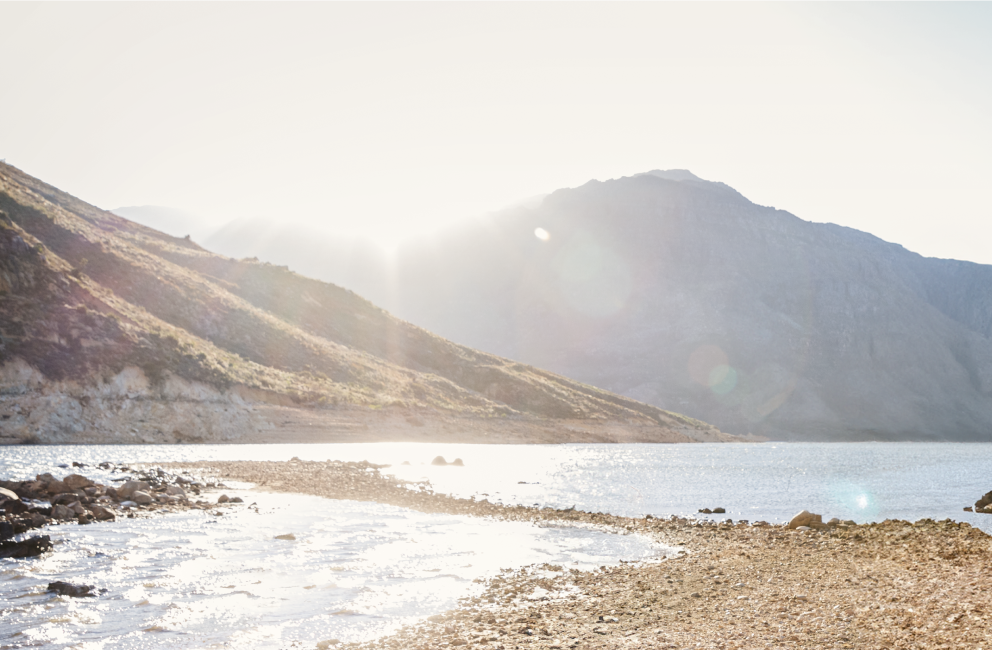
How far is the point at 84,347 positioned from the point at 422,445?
43419mm

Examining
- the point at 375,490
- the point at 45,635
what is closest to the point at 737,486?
the point at 375,490

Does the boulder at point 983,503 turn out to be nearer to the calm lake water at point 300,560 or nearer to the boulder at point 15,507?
the calm lake water at point 300,560

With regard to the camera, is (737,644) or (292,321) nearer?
(737,644)

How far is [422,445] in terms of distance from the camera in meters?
93.8

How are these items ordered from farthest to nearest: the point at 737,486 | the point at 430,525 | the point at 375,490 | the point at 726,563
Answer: the point at 737,486
the point at 375,490
the point at 430,525
the point at 726,563

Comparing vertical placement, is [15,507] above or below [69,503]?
above

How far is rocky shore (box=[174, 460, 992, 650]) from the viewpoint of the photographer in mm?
9961

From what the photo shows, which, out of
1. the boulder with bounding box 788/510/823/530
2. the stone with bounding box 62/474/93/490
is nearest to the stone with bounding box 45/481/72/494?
the stone with bounding box 62/474/93/490

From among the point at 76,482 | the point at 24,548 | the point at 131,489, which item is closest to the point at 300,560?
the point at 24,548

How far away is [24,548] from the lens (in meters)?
16.6

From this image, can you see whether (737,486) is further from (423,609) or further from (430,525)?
(423,609)

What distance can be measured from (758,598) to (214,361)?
79.7m

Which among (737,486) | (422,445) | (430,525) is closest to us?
(430,525)

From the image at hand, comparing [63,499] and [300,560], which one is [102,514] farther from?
[300,560]
